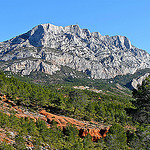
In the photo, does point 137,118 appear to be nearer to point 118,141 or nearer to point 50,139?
point 50,139

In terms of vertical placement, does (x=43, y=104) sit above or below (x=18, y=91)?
below

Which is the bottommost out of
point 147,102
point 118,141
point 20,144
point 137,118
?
point 118,141

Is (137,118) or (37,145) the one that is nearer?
(137,118)

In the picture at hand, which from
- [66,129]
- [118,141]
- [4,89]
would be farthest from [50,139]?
[4,89]

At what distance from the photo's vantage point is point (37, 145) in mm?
32281

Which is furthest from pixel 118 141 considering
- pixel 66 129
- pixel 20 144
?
pixel 20 144

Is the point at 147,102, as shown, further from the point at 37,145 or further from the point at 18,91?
the point at 18,91

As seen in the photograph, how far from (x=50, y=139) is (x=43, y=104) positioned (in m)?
37.1

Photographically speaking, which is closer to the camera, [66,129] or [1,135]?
[1,135]

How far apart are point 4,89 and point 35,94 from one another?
532 inches

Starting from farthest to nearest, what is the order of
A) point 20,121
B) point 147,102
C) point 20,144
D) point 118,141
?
1. point 118,141
2. point 20,121
3. point 20,144
4. point 147,102

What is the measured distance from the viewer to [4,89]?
7275 cm

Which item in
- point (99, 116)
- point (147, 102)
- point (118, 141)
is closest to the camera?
point (147, 102)

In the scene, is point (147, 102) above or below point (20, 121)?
above
